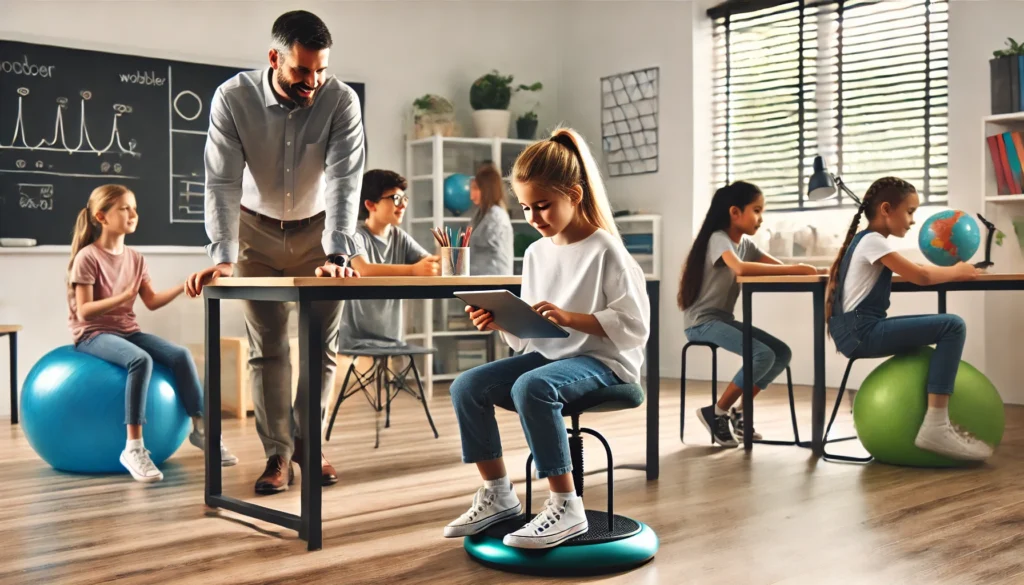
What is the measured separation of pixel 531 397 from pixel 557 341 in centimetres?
26

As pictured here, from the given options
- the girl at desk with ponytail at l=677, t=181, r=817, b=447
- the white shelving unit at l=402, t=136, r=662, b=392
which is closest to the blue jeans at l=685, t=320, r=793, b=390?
the girl at desk with ponytail at l=677, t=181, r=817, b=447

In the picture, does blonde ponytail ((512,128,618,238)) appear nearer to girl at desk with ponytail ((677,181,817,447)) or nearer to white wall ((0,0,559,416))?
girl at desk with ponytail ((677,181,817,447))

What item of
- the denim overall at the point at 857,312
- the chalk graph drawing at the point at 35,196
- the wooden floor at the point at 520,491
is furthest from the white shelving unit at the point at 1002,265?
the chalk graph drawing at the point at 35,196

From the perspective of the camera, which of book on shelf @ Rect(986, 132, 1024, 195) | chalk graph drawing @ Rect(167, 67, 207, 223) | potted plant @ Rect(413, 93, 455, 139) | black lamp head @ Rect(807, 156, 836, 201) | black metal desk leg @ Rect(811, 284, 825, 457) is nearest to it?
black metal desk leg @ Rect(811, 284, 825, 457)

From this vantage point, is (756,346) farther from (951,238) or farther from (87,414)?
(87,414)

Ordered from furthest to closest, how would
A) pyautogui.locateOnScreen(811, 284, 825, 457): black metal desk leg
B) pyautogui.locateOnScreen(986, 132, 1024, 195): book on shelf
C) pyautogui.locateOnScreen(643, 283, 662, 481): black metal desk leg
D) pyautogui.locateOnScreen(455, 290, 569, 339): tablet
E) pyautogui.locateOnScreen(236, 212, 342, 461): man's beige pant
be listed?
pyautogui.locateOnScreen(986, 132, 1024, 195): book on shelf → pyautogui.locateOnScreen(811, 284, 825, 457): black metal desk leg → pyautogui.locateOnScreen(643, 283, 662, 481): black metal desk leg → pyautogui.locateOnScreen(236, 212, 342, 461): man's beige pant → pyautogui.locateOnScreen(455, 290, 569, 339): tablet

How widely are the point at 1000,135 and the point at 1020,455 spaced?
1781 mm

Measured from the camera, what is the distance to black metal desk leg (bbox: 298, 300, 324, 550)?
8.20 feet

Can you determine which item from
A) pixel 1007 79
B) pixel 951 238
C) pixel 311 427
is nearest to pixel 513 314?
pixel 311 427

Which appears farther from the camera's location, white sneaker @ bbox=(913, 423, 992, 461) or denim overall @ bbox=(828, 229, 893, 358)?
denim overall @ bbox=(828, 229, 893, 358)

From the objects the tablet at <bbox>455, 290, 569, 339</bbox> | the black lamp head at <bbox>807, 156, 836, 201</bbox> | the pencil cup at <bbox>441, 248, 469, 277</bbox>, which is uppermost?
the black lamp head at <bbox>807, 156, 836, 201</bbox>

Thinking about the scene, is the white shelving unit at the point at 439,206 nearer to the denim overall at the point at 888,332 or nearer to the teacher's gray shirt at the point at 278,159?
the denim overall at the point at 888,332

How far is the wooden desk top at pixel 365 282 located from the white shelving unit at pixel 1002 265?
297cm

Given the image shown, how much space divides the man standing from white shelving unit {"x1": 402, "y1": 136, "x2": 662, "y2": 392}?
9.51ft
